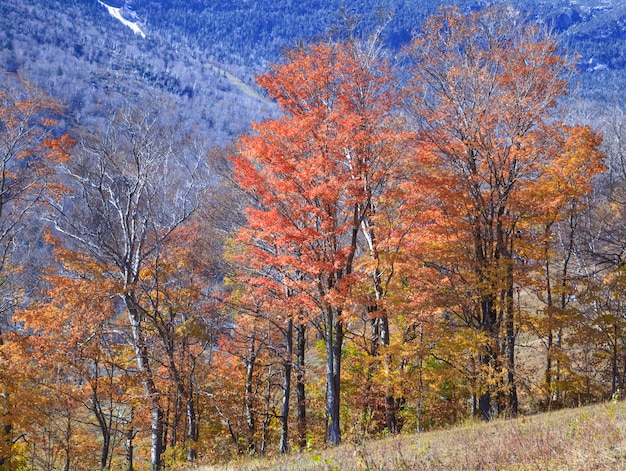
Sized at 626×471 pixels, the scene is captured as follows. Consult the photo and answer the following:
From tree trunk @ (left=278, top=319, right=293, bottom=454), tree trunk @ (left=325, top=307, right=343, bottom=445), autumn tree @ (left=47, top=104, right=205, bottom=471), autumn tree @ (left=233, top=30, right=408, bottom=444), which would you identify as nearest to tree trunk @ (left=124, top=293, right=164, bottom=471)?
autumn tree @ (left=47, top=104, right=205, bottom=471)

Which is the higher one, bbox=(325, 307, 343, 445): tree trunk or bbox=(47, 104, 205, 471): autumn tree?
bbox=(47, 104, 205, 471): autumn tree

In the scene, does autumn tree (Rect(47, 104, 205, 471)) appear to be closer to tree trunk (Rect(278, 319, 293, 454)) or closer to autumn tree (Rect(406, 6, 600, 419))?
tree trunk (Rect(278, 319, 293, 454))

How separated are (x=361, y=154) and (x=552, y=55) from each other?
7217 millimetres

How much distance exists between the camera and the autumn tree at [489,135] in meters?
14.9

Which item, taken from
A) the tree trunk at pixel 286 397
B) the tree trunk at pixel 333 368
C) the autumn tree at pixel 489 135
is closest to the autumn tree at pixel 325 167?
the tree trunk at pixel 333 368

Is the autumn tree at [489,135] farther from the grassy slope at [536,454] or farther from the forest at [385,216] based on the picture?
the grassy slope at [536,454]

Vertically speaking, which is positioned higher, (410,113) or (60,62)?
(60,62)

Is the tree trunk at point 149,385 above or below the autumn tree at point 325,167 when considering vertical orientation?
below

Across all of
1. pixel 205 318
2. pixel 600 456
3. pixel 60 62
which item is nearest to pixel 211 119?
pixel 60 62

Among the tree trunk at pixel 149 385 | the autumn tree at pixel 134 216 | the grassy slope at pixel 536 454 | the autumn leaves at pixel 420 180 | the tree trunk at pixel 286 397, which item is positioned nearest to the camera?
the grassy slope at pixel 536 454

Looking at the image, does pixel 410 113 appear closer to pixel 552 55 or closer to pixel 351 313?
pixel 552 55

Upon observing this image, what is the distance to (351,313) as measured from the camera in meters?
14.4

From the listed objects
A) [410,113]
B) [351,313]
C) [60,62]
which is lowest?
[351,313]

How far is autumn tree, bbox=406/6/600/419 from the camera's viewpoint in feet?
48.9
